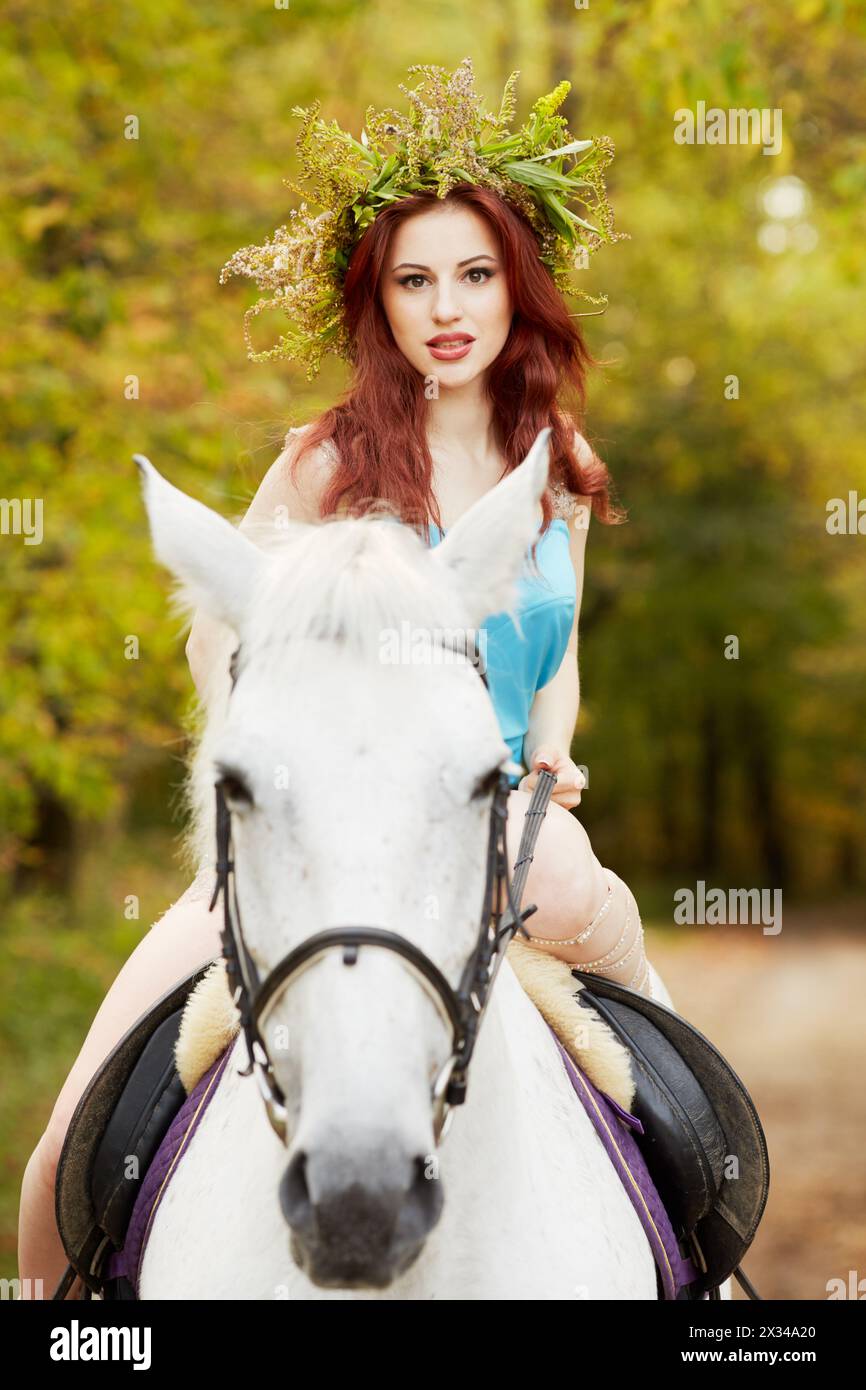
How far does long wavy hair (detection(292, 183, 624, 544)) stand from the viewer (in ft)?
10.2

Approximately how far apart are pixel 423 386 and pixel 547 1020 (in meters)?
1.57

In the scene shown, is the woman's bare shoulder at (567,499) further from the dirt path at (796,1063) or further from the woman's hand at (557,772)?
the dirt path at (796,1063)

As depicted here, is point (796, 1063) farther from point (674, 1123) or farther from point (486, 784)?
point (486, 784)

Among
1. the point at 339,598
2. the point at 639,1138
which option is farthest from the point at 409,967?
the point at 639,1138

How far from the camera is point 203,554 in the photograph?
225 centimetres

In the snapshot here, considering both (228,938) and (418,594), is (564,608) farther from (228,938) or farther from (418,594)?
(228,938)

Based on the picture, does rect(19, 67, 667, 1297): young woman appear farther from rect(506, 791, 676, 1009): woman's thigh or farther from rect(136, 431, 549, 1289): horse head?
rect(136, 431, 549, 1289): horse head

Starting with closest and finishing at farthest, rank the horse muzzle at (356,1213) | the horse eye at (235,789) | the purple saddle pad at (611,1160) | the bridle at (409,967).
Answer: the horse muzzle at (356,1213), the bridle at (409,967), the horse eye at (235,789), the purple saddle pad at (611,1160)

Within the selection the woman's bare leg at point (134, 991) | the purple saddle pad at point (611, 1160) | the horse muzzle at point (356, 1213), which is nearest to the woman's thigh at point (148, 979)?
the woman's bare leg at point (134, 991)

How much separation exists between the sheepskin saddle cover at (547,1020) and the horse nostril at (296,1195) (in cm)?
91

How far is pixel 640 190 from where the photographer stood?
13609 mm

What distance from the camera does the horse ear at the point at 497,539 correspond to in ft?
7.36
